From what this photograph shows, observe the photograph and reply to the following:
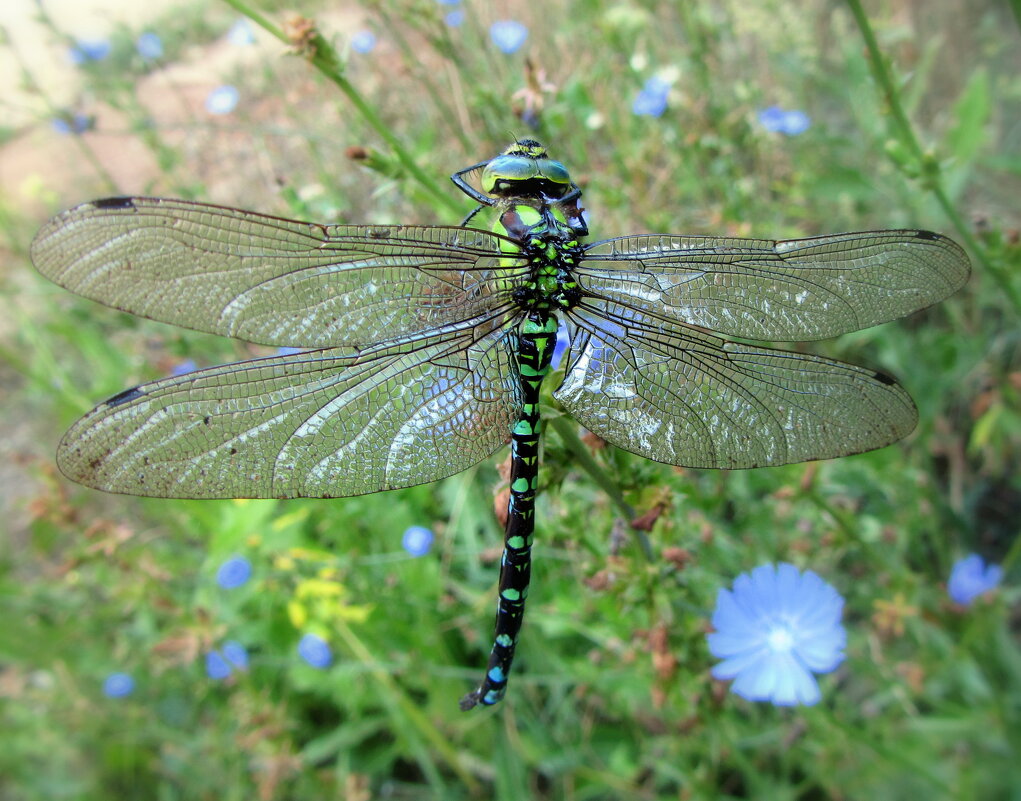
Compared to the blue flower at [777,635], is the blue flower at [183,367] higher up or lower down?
higher up

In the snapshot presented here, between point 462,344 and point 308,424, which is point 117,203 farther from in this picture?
point 462,344

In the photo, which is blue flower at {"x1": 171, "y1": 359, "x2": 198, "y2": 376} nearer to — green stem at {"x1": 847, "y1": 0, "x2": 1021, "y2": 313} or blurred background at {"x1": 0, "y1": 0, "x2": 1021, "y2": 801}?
blurred background at {"x1": 0, "y1": 0, "x2": 1021, "y2": 801}

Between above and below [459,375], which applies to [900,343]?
above

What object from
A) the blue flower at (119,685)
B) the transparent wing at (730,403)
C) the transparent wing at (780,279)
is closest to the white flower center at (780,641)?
the transparent wing at (730,403)

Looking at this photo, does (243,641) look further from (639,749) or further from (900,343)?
(900,343)

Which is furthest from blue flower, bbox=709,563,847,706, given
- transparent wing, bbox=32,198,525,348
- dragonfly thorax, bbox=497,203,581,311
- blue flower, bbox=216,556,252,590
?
blue flower, bbox=216,556,252,590

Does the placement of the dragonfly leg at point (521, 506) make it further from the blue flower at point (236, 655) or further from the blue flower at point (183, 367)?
the blue flower at point (183, 367)

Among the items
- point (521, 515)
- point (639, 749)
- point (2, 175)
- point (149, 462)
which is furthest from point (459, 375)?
point (2, 175)
